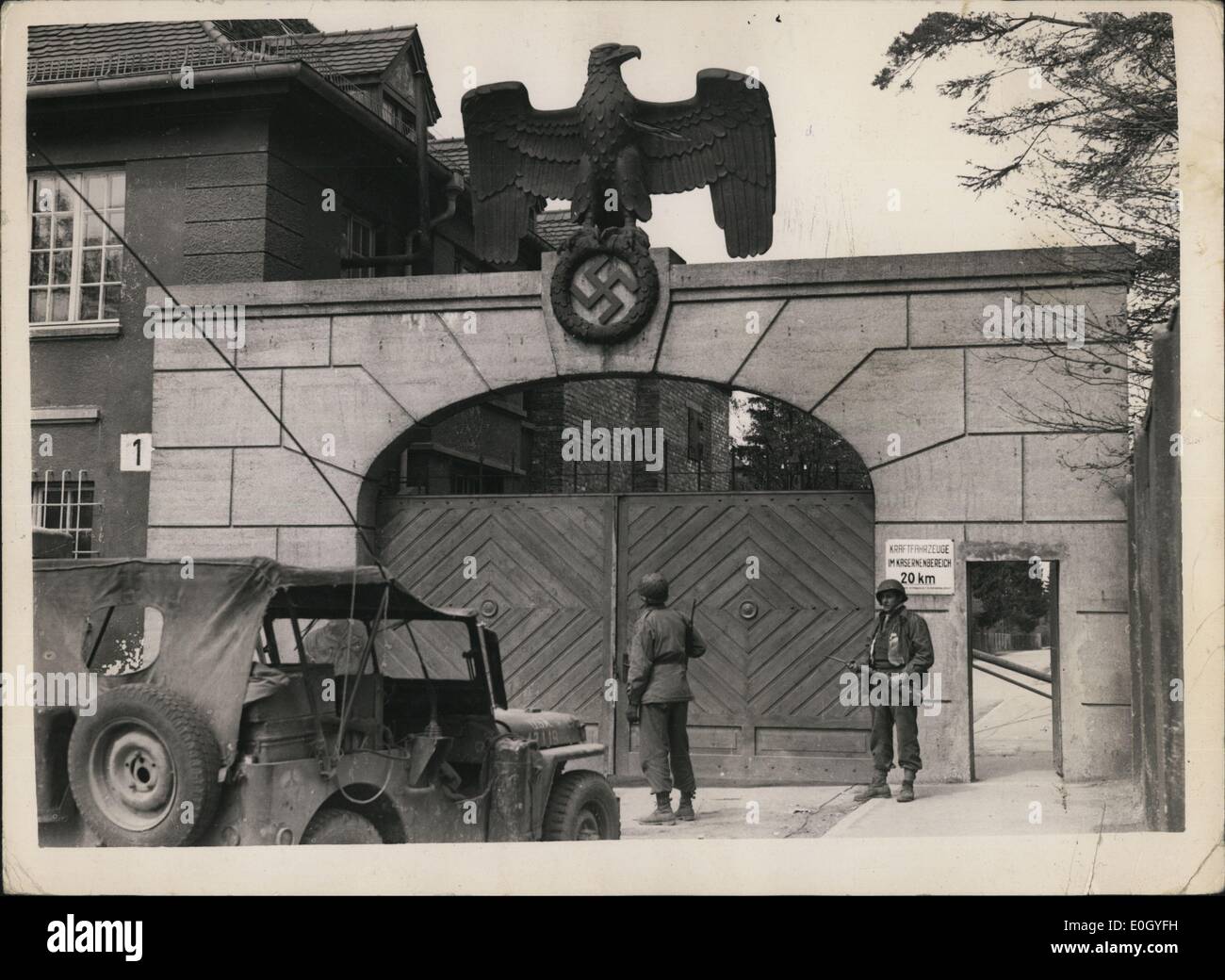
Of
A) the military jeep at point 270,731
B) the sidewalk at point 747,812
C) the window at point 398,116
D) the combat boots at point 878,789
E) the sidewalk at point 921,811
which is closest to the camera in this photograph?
the military jeep at point 270,731

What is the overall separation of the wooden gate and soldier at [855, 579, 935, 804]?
136 centimetres

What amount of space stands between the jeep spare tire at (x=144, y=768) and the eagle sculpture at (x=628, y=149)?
7.06 m

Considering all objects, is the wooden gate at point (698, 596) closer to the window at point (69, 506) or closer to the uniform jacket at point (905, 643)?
the uniform jacket at point (905, 643)

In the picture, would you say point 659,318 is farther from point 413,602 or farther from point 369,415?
point 413,602

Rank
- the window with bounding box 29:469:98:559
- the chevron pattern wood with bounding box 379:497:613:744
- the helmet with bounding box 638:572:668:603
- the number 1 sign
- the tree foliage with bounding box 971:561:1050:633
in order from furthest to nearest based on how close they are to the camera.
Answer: the tree foliage with bounding box 971:561:1050:633 < the window with bounding box 29:469:98:559 < the number 1 sign < the chevron pattern wood with bounding box 379:497:613:744 < the helmet with bounding box 638:572:668:603

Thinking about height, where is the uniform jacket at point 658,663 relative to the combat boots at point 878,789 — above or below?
above

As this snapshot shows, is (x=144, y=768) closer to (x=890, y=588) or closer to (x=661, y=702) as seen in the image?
(x=661, y=702)

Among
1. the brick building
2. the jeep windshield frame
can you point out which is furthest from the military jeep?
the brick building

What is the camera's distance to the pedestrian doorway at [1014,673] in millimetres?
11523

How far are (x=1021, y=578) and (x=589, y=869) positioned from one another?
23.8 metres

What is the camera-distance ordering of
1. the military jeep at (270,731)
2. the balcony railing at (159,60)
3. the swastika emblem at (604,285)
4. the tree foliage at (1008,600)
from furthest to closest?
the tree foliage at (1008,600)
the balcony railing at (159,60)
the swastika emblem at (604,285)
the military jeep at (270,731)

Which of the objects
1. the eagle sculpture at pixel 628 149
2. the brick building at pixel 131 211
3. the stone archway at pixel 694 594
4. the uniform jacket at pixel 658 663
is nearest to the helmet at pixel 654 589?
the uniform jacket at pixel 658 663

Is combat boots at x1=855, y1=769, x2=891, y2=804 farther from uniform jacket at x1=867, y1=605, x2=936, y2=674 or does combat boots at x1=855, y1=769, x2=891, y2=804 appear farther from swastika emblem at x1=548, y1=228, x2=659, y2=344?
swastika emblem at x1=548, y1=228, x2=659, y2=344

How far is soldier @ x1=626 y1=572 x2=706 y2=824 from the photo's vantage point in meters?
9.84
